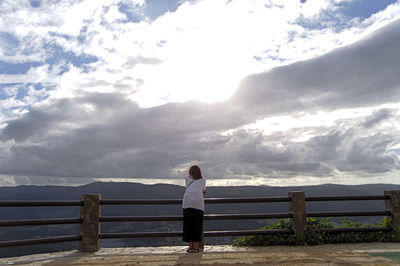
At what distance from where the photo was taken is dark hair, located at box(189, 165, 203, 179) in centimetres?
797

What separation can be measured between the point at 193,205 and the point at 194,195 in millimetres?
231

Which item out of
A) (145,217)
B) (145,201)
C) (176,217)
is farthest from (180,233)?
(145,201)

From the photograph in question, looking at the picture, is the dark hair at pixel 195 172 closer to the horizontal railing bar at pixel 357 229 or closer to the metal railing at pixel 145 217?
the metal railing at pixel 145 217

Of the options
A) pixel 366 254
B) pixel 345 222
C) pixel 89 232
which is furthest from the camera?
pixel 345 222

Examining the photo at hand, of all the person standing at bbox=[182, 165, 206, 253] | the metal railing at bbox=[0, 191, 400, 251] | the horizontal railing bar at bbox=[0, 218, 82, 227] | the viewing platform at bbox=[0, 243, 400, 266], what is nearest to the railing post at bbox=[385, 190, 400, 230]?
the metal railing at bbox=[0, 191, 400, 251]

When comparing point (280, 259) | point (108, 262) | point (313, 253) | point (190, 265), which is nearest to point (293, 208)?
point (313, 253)

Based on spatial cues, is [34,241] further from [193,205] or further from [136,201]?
[193,205]

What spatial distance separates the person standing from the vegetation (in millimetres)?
1839

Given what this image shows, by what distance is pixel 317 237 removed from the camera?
9164mm

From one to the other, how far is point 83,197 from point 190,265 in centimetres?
347

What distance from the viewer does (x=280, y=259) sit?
6.94 meters

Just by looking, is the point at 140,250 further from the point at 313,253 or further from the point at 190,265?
the point at 313,253

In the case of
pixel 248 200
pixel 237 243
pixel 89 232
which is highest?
pixel 248 200

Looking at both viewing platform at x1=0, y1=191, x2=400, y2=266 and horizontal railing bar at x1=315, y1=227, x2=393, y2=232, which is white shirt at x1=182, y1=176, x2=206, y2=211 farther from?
horizontal railing bar at x1=315, y1=227, x2=393, y2=232
